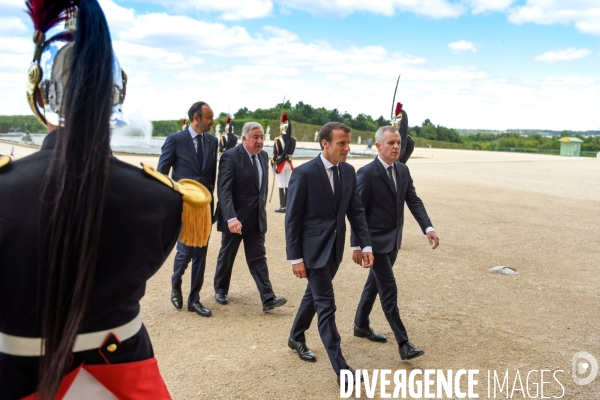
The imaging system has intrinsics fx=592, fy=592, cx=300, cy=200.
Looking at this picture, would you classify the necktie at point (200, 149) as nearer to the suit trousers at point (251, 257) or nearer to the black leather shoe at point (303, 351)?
the suit trousers at point (251, 257)

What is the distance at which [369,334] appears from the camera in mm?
5293

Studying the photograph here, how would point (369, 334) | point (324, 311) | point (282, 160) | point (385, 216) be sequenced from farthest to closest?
point (282, 160) < point (369, 334) < point (385, 216) < point (324, 311)

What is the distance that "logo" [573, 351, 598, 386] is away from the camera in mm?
4488

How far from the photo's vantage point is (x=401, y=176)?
5164 millimetres

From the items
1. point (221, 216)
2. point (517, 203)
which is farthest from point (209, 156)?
point (517, 203)

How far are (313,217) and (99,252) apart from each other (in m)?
2.90

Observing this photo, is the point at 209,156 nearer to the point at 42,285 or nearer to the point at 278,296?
the point at 278,296

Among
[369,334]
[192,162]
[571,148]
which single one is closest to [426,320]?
[369,334]

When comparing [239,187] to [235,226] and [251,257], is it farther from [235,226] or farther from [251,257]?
[251,257]

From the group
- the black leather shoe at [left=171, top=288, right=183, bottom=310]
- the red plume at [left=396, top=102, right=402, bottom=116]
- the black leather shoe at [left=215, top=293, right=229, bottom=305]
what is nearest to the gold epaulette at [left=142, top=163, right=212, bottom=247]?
the black leather shoe at [left=171, top=288, right=183, bottom=310]

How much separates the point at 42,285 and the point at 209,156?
4.50 metres

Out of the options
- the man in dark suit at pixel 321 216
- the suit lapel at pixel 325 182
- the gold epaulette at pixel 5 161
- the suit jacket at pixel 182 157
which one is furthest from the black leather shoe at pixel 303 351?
the gold epaulette at pixel 5 161

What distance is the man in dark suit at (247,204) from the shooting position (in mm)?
6035

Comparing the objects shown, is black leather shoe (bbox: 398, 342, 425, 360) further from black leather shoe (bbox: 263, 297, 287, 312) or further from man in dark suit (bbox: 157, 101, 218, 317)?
man in dark suit (bbox: 157, 101, 218, 317)
